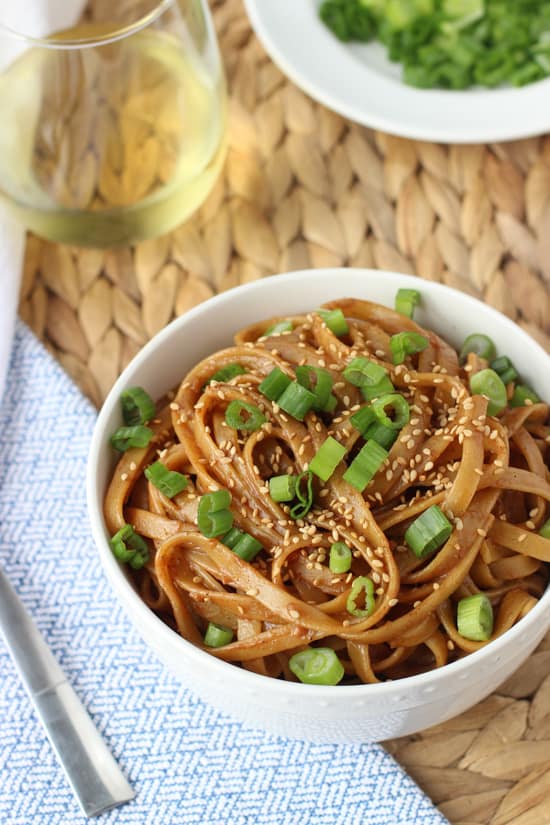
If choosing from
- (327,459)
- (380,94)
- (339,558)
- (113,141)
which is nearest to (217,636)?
(339,558)

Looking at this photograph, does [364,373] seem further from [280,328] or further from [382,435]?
[280,328]

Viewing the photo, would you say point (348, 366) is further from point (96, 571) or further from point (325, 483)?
point (96, 571)

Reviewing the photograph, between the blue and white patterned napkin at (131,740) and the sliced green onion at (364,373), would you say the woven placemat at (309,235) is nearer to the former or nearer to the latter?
the blue and white patterned napkin at (131,740)

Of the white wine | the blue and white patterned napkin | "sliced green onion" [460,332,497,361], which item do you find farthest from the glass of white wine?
"sliced green onion" [460,332,497,361]

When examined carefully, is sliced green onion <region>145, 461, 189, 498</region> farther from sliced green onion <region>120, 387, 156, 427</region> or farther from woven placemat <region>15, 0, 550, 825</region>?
woven placemat <region>15, 0, 550, 825</region>

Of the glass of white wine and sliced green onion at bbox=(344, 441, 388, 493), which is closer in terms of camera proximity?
sliced green onion at bbox=(344, 441, 388, 493)

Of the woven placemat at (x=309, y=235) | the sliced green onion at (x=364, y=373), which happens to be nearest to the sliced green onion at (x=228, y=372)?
the sliced green onion at (x=364, y=373)

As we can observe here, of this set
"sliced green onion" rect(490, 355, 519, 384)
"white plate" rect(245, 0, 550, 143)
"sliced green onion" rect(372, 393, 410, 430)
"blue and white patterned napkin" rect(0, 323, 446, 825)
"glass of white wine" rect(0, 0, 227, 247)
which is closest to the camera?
"sliced green onion" rect(372, 393, 410, 430)
